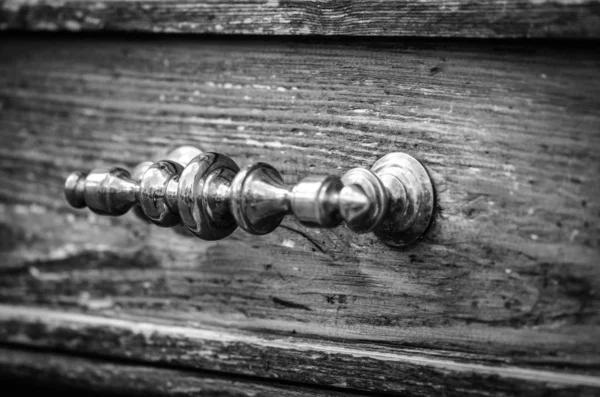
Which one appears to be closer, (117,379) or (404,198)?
(404,198)

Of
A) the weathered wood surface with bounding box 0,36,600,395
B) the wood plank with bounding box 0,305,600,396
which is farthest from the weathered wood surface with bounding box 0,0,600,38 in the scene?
the wood plank with bounding box 0,305,600,396

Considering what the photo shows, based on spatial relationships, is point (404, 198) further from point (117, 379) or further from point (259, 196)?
point (117, 379)

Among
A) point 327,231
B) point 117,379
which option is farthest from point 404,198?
point 117,379

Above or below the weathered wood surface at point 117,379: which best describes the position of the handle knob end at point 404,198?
above

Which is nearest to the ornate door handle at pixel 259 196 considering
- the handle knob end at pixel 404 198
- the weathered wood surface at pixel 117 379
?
the handle knob end at pixel 404 198

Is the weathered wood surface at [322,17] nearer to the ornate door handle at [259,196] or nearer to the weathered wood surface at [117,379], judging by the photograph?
the ornate door handle at [259,196]

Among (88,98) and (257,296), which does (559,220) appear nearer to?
(257,296)

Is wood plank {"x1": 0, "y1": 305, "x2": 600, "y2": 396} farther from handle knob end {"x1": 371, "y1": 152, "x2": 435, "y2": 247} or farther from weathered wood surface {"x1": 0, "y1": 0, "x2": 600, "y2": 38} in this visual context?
weathered wood surface {"x1": 0, "y1": 0, "x2": 600, "y2": 38}
